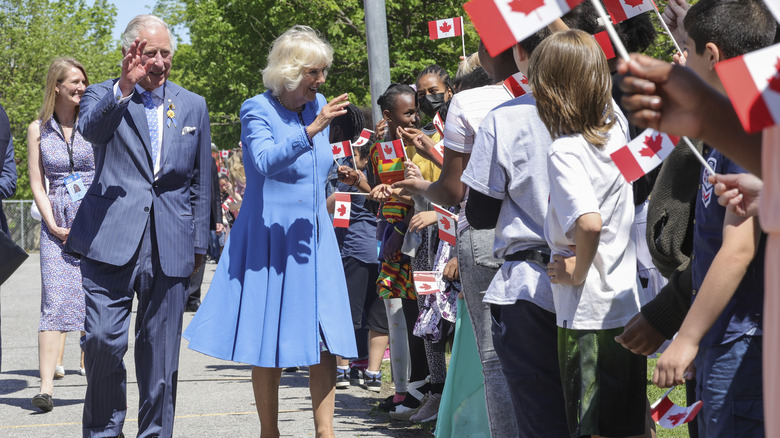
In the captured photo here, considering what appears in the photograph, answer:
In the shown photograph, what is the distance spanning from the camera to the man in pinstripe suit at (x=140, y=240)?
4805 mm

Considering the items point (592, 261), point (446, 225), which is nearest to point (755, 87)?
point (592, 261)

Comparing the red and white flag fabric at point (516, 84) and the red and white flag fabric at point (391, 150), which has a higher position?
the red and white flag fabric at point (516, 84)

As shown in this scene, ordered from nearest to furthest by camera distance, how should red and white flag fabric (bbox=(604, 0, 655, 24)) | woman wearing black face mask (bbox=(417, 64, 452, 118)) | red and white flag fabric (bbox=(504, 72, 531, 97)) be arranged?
red and white flag fabric (bbox=(504, 72, 531, 97))
red and white flag fabric (bbox=(604, 0, 655, 24))
woman wearing black face mask (bbox=(417, 64, 452, 118))

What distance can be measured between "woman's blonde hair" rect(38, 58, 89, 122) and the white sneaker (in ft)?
11.1

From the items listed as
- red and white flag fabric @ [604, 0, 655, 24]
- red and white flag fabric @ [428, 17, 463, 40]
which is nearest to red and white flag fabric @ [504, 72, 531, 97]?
red and white flag fabric @ [604, 0, 655, 24]

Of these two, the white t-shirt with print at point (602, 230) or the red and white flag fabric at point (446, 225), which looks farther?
the red and white flag fabric at point (446, 225)

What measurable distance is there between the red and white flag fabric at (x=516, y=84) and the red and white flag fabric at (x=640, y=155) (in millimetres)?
1305

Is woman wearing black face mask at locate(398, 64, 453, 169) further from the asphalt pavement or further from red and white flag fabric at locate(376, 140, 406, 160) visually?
the asphalt pavement

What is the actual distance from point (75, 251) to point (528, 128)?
2606 mm

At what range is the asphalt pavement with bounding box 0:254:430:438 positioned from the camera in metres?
5.92

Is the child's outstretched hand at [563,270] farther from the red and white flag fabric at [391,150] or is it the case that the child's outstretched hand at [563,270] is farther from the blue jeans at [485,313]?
the red and white flag fabric at [391,150]

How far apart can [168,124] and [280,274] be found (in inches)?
38.0

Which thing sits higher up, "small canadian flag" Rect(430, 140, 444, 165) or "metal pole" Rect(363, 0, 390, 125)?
"metal pole" Rect(363, 0, 390, 125)

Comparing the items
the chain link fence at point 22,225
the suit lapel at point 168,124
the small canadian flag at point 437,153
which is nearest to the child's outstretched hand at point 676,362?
the small canadian flag at point 437,153
